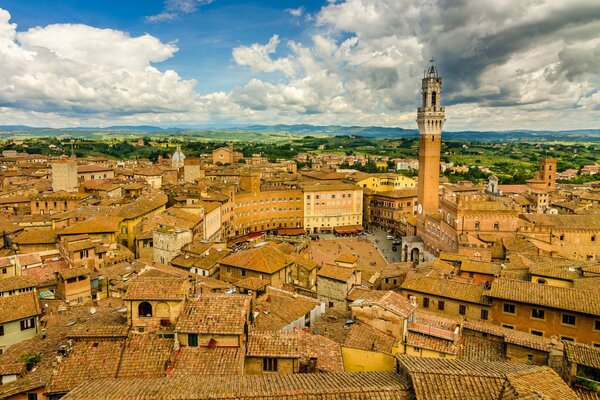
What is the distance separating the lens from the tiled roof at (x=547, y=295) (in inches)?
1032

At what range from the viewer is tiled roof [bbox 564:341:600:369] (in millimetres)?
17109

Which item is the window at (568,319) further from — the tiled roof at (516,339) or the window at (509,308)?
the tiled roof at (516,339)

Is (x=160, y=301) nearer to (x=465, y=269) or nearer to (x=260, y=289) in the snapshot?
(x=260, y=289)

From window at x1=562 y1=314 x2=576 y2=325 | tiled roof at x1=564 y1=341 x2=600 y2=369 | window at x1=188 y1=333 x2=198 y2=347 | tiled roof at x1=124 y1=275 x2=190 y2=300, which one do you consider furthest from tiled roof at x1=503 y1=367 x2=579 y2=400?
window at x1=562 y1=314 x2=576 y2=325

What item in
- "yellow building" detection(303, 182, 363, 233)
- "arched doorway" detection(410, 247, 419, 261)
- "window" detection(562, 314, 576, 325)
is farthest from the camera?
"yellow building" detection(303, 182, 363, 233)

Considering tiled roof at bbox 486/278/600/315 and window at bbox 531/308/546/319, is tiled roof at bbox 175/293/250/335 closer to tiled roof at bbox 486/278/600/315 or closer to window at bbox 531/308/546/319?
tiled roof at bbox 486/278/600/315

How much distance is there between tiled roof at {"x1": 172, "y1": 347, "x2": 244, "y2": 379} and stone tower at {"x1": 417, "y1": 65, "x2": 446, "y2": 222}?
64717 mm

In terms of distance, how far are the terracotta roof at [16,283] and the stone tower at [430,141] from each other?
60789mm

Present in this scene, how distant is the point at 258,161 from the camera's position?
592ft

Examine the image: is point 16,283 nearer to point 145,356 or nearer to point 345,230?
point 145,356

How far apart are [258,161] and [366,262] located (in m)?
121

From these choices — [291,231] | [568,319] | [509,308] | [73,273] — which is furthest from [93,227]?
[291,231]

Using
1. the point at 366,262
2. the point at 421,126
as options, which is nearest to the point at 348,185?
the point at 421,126

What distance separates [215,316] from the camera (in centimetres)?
1772
